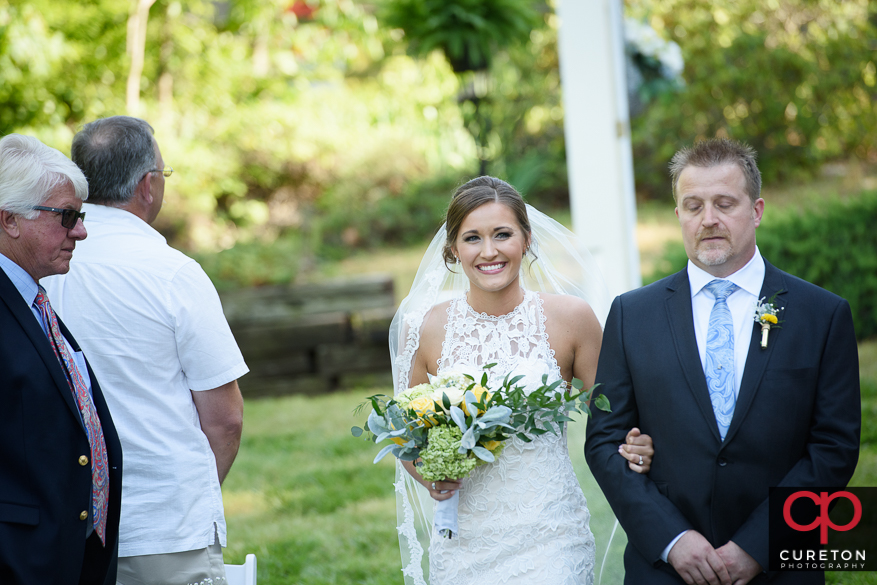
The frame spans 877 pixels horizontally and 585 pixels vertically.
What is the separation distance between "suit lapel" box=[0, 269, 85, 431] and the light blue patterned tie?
2053 mm

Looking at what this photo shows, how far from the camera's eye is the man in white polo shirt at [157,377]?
2848 mm

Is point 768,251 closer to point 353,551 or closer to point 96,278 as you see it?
point 353,551

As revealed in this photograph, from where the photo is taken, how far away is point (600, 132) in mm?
6430

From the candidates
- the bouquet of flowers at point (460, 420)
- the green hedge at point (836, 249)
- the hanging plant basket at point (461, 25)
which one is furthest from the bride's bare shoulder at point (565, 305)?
the green hedge at point (836, 249)

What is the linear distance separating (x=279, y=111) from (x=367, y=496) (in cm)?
811

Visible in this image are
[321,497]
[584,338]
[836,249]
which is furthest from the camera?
[836,249]

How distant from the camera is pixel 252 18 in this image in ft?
37.5

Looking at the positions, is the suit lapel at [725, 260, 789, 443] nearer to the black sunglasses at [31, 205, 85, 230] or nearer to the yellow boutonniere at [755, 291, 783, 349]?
the yellow boutonniere at [755, 291, 783, 349]

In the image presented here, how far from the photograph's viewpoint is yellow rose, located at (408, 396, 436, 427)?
2.72m

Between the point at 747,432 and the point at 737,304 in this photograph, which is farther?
the point at 737,304

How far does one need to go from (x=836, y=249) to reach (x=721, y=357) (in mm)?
6647

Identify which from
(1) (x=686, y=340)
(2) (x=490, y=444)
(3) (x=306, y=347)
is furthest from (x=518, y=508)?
(3) (x=306, y=347)

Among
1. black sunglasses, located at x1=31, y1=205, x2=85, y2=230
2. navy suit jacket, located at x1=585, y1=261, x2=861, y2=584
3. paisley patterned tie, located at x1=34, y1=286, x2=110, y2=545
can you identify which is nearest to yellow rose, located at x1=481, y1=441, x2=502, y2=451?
navy suit jacket, located at x1=585, y1=261, x2=861, y2=584
